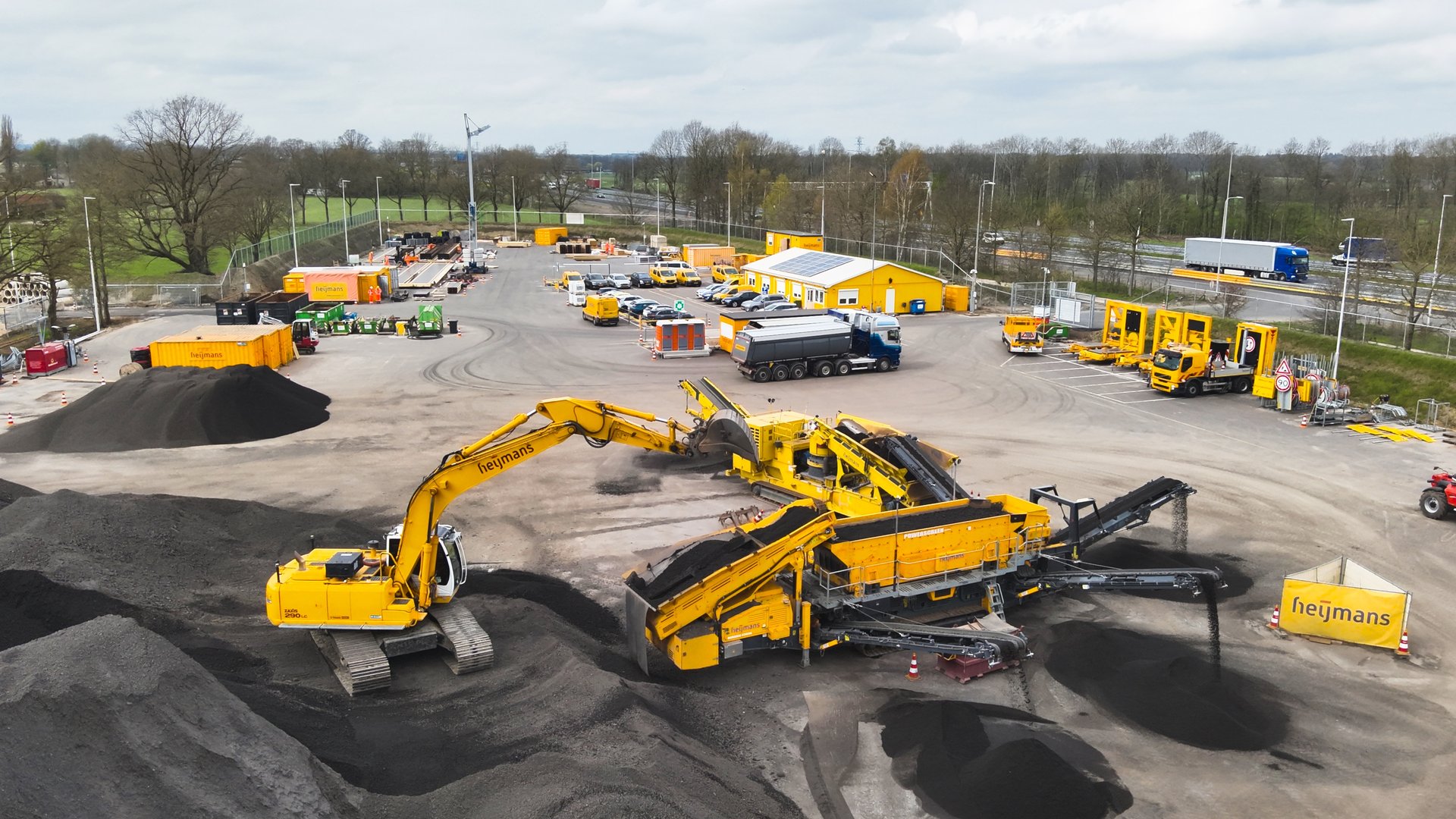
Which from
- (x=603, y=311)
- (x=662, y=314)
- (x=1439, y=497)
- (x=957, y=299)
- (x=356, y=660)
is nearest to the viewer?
(x=356, y=660)

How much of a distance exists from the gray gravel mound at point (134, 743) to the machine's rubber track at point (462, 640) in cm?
Result: 345

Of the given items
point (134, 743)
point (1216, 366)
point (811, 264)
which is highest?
point (811, 264)

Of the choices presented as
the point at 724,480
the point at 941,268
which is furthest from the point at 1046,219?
the point at 724,480

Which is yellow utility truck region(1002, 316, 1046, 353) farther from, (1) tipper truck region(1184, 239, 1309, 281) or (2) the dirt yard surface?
(1) tipper truck region(1184, 239, 1309, 281)

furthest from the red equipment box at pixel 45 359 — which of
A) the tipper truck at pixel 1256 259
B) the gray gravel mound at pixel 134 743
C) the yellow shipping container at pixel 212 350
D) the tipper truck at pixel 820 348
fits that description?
the tipper truck at pixel 1256 259

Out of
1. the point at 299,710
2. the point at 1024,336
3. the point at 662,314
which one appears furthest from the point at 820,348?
the point at 299,710

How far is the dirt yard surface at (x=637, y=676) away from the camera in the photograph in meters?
11.5

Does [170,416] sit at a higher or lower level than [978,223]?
lower

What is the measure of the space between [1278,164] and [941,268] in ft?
199

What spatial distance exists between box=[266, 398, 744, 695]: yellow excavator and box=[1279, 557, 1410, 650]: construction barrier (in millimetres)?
13488

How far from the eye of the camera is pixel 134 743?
10977 millimetres

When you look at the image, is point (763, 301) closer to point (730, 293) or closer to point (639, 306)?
point (730, 293)

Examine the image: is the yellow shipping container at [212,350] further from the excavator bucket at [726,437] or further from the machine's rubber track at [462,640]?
the machine's rubber track at [462,640]

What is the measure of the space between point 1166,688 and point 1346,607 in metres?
4.67
